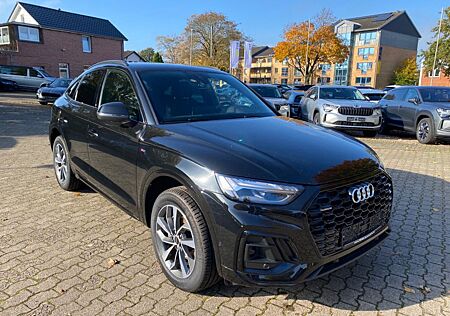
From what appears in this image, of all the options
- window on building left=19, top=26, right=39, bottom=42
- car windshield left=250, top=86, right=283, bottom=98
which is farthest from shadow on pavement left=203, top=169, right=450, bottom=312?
window on building left=19, top=26, right=39, bottom=42

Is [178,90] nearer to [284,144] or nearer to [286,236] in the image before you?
[284,144]

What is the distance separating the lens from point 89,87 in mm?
4316

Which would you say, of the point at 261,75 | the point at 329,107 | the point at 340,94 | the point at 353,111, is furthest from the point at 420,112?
the point at 261,75

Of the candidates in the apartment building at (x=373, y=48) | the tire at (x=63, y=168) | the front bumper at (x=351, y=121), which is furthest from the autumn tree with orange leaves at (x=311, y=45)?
the tire at (x=63, y=168)

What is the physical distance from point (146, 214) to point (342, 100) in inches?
365

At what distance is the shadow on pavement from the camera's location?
267 centimetres

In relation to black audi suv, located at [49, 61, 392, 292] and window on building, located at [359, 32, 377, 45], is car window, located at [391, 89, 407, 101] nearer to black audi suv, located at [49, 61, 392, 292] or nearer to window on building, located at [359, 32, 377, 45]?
black audi suv, located at [49, 61, 392, 292]

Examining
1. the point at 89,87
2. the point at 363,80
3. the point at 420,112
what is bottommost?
the point at 420,112

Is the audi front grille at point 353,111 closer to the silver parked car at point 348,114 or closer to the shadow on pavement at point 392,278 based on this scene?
the silver parked car at point 348,114

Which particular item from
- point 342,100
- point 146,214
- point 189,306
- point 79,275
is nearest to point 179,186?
point 146,214

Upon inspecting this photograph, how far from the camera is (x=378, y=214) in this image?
2.72 m

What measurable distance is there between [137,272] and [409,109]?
34.1ft

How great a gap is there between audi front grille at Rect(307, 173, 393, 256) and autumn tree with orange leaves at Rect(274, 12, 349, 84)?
47367 millimetres

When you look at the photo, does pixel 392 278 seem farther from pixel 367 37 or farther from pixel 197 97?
pixel 367 37
